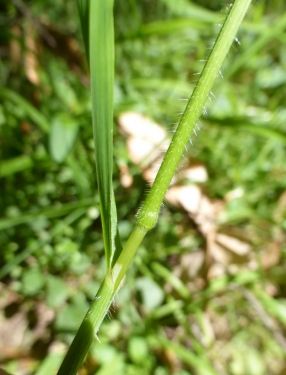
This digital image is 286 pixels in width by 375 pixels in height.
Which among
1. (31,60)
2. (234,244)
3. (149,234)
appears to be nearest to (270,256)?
(234,244)

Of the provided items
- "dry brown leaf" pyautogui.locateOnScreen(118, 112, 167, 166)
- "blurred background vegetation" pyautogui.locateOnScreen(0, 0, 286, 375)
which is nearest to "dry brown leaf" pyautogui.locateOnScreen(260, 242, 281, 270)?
"blurred background vegetation" pyautogui.locateOnScreen(0, 0, 286, 375)

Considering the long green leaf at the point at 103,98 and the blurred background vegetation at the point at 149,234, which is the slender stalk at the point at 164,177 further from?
the blurred background vegetation at the point at 149,234

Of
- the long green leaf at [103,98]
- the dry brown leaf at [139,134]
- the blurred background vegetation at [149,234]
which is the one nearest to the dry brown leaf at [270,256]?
the blurred background vegetation at [149,234]

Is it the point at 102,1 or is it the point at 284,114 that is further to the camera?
the point at 284,114

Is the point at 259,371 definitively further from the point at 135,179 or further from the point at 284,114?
the point at 284,114

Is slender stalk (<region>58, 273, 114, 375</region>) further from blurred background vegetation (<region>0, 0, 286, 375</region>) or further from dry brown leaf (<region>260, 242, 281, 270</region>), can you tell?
dry brown leaf (<region>260, 242, 281, 270</region>)

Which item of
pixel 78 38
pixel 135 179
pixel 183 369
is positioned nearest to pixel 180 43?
pixel 78 38

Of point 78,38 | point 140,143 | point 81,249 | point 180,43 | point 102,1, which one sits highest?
point 78,38
